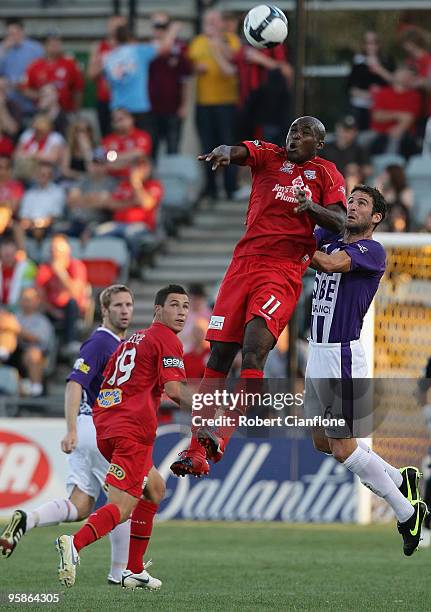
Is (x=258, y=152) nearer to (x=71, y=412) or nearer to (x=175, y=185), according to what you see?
(x=71, y=412)

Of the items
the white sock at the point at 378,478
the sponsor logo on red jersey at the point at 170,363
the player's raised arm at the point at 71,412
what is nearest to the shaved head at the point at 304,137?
the sponsor logo on red jersey at the point at 170,363

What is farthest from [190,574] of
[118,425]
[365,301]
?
[365,301]

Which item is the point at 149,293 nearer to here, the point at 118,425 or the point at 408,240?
the point at 408,240

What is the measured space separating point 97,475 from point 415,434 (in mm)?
5071

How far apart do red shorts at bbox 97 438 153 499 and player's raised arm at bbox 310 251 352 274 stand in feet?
5.59

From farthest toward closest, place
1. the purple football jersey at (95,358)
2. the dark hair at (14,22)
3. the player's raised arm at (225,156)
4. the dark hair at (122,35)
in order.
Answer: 1. the dark hair at (14,22)
2. the dark hair at (122,35)
3. the purple football jersey at (95,358)
4. the player's raised arm at (225,156)

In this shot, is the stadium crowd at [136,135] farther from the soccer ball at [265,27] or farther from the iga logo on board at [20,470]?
the soccer ball at [265,27]

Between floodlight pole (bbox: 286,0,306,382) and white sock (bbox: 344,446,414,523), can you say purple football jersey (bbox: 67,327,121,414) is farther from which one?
floodlight pole (bbox: 286,0,306,382)

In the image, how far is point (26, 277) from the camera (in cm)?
1758

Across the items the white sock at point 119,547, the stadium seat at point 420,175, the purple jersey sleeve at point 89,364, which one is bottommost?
the white sock at point 119,547

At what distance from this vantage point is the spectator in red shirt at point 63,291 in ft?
57.0

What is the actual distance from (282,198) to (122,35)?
10.3 metres

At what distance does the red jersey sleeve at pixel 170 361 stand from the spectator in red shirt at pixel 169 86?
991 cm

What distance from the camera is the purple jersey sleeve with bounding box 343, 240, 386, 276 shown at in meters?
9.85
